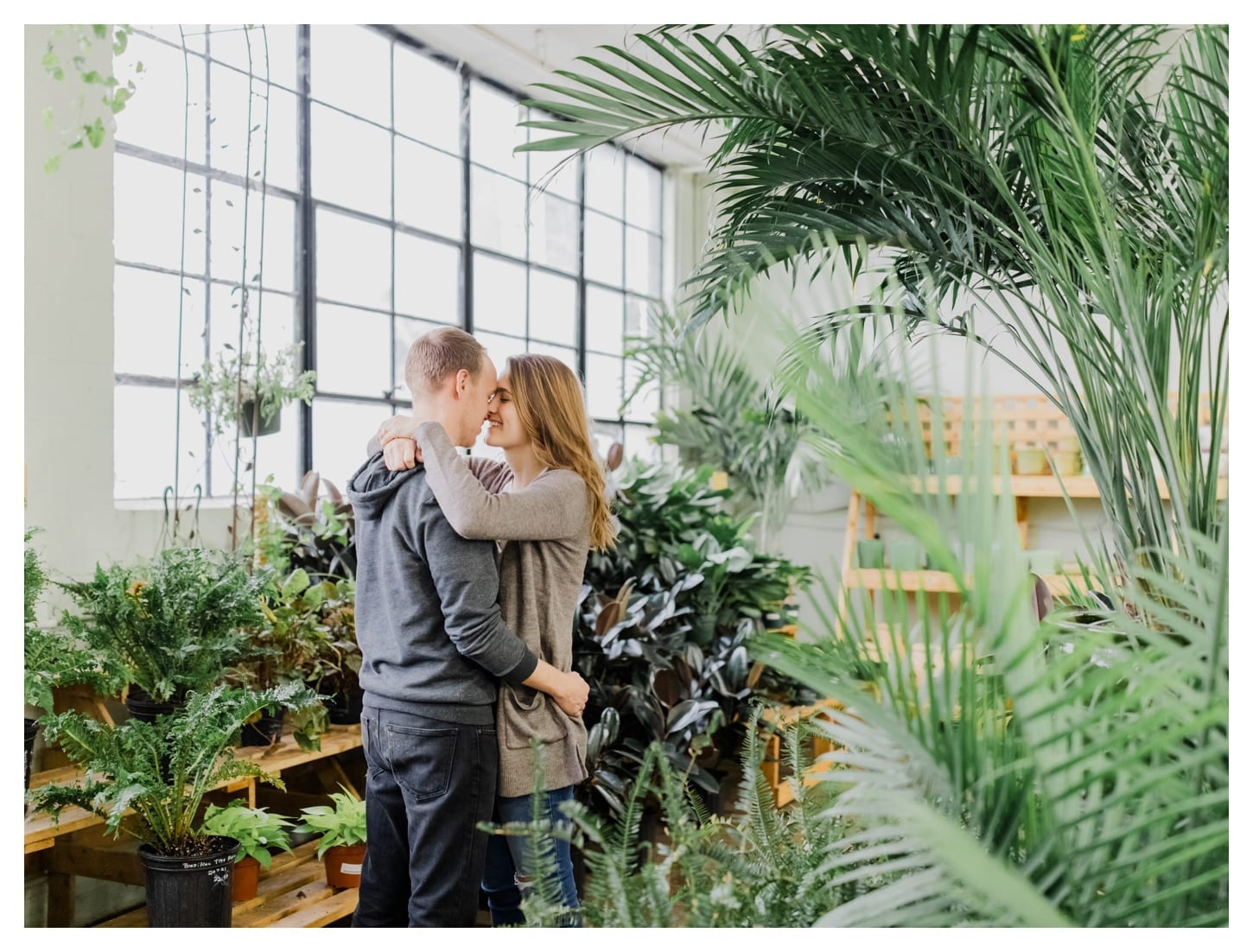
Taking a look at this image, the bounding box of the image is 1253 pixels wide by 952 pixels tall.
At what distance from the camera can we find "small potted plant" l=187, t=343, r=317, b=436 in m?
3.47

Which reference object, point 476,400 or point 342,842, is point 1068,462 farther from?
point 476,400

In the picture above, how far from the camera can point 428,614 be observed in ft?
6.36

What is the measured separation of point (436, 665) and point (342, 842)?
1.04 meters

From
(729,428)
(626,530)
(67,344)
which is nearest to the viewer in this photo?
(67,344)

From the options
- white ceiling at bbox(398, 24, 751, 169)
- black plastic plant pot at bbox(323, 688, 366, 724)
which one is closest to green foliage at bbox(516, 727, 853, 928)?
black plastic plant pot at bbox(323, 688, 366, 724)

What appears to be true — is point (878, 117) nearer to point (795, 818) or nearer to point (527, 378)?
point (527, 378)

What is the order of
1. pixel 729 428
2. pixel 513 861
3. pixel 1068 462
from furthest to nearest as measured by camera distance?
pixel 729 428 → pixel 1068 462 → pixel 513 861

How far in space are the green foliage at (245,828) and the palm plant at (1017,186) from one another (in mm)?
1456

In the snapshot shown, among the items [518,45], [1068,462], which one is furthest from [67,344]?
[1068,462]

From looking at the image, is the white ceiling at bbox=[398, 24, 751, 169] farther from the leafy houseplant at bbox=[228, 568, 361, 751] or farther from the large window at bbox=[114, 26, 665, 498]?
the leafy houseplant at bbox=[228, 568, 361, 751]

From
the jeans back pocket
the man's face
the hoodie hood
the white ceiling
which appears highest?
the white ceiling

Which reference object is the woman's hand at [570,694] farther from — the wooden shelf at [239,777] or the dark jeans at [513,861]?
the wooden shelf at [239,777]

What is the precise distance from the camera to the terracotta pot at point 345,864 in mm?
2721
